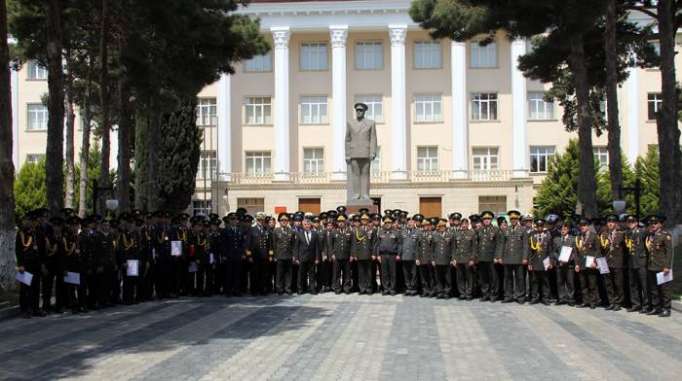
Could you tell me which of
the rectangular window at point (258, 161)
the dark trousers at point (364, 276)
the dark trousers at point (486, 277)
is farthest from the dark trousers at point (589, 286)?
the rectangular window at point (258, 161)

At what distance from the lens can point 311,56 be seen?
2052 inches

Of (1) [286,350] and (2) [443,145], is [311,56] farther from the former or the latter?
(1) [286,350]

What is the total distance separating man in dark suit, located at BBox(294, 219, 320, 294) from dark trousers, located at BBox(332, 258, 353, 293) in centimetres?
45

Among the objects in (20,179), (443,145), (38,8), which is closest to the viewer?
(38,8)

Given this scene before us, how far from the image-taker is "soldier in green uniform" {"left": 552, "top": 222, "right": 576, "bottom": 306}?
15695mm

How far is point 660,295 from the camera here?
14.0 metres

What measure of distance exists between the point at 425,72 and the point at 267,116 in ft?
35.8

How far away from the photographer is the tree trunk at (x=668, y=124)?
21188 millimetres

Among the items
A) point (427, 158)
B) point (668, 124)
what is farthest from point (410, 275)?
point (427, 158)

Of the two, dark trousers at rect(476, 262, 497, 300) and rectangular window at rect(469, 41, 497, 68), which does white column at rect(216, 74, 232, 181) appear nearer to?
rectangular window at rect(469, 41, 497, 68)

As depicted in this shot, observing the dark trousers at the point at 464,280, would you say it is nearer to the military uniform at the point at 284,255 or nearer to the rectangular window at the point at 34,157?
the military uniform at the point at 284,255

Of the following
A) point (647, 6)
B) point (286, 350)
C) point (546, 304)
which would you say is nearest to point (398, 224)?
point (546, 304)

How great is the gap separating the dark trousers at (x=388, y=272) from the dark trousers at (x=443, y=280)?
1.04m

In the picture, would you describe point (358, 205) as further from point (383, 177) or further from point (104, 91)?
point (383, 177)
